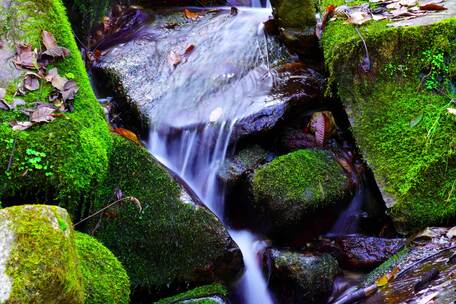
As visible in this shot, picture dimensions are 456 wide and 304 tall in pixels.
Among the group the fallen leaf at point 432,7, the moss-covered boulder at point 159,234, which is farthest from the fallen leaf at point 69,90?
the fallen leaf at point 432,7

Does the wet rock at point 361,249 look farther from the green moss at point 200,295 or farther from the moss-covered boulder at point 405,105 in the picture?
the green moss at point 200,295

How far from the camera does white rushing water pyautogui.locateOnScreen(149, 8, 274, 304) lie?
472cm

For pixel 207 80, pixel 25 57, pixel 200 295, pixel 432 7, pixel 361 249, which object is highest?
pixel 25 57

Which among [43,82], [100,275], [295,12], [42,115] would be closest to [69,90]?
[43,82]

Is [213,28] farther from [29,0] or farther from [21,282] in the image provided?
[21,282]

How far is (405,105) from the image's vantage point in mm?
4734

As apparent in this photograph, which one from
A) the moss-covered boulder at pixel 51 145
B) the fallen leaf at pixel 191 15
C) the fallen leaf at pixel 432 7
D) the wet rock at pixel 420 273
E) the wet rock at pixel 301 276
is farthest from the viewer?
the fallen leaf at pixel 191 15

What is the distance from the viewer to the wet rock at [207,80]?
5.10 m

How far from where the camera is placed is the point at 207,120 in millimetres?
5105

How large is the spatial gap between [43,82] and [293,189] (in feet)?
7.66

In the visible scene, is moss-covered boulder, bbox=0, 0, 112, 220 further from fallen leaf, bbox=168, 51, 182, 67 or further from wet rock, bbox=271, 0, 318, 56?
wet rock, bbox=271, 0, 318, 56

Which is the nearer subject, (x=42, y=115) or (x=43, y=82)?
(x=42, y=115)

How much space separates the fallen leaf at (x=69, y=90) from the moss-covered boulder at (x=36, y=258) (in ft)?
6.08

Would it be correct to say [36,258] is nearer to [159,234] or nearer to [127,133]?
[159,234]
